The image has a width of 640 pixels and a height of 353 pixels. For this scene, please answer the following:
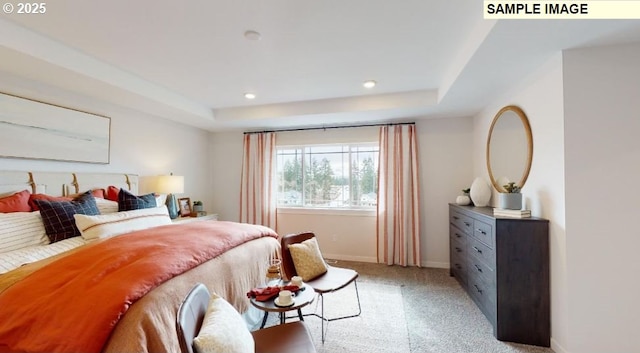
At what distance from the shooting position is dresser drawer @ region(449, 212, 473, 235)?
2.93m

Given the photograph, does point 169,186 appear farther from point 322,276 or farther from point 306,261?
point 322,276

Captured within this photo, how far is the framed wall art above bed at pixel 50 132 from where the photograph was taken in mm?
2439

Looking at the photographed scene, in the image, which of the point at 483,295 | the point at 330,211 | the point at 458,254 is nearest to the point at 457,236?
the point at 458,254

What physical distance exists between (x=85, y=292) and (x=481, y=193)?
11.7ft

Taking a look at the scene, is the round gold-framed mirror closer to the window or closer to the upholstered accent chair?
the window

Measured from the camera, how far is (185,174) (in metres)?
4.50

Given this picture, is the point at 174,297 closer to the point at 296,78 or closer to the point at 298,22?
the point at 298,22

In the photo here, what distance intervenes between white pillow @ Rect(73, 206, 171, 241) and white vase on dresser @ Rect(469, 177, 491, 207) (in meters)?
3.47

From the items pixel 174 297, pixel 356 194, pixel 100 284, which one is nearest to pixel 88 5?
pixel 100 284

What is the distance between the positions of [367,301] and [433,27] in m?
2.63

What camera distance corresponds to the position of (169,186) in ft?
12.2

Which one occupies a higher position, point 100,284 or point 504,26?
point 504,26

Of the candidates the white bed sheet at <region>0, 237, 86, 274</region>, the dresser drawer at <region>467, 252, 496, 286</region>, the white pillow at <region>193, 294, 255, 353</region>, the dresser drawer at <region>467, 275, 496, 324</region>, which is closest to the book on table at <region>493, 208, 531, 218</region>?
the dresser drawer at <region>467, 252, 496, 286</region>

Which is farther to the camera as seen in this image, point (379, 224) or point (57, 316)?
point (379, 224)
